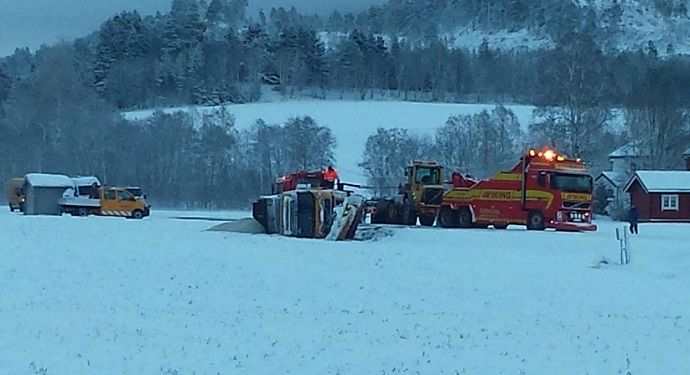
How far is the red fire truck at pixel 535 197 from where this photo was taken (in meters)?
35.6

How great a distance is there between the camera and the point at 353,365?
15.3 metres

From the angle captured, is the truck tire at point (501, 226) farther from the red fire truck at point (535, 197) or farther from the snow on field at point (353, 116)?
the snow on field at point (353, 116)

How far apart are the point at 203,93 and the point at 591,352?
4575 inches

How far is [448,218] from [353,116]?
7241 cm

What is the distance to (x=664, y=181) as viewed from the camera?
63.2 metres

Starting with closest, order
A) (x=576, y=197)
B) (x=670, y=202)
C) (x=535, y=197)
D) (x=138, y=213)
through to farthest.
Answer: (x=576, y=197)
(x=535, y=197)
(x=138, y=213)
(x=670, y=202)

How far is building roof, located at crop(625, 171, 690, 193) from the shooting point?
206 ft

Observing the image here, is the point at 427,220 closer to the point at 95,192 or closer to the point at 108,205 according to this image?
the point at 108,205

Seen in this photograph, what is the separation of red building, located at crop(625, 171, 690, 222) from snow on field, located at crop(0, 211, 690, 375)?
3192cm

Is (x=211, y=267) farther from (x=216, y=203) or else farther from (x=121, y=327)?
(x=216, y=203)

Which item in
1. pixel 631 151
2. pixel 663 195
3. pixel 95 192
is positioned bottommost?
pixel 663 195

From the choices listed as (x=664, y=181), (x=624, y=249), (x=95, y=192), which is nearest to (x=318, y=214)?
(x=624, y=249)

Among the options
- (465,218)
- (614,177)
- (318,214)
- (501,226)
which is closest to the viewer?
(318,214)

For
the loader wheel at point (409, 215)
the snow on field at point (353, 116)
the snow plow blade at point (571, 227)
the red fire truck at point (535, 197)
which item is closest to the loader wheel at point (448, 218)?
the red fire truck at point (535, 197)
